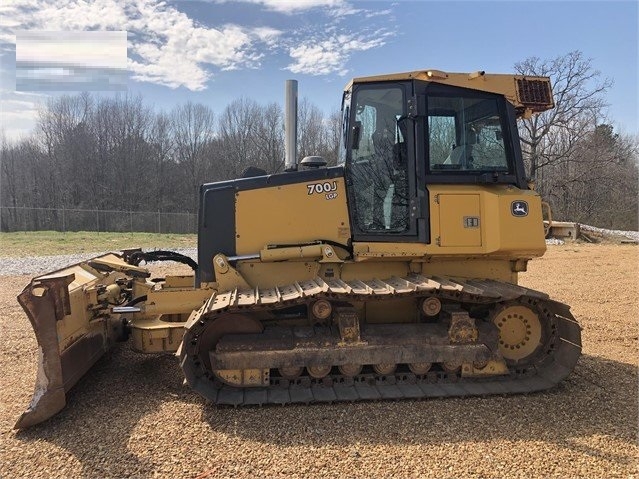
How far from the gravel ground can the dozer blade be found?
0.76 ft

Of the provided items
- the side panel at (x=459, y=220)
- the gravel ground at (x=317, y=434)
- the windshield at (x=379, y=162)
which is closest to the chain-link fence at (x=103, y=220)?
the gravel ground at (x=317, y=434)

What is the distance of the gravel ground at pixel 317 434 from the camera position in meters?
3.45

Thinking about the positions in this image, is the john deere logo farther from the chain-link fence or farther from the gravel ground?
the chain-link fence

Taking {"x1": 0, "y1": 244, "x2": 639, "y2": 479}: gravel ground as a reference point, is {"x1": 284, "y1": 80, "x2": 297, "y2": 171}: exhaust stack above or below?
above

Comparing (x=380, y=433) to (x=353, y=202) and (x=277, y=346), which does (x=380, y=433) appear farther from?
(x=353, y=202)

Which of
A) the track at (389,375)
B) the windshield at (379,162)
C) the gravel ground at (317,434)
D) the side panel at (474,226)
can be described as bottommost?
the gravel ground at (317,434)

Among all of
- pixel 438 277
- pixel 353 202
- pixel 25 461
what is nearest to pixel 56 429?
pixel 25 461

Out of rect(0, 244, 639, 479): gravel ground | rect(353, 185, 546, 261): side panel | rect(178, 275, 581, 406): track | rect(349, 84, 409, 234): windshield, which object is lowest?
rect(0, 244, 639, 479): gravel ground

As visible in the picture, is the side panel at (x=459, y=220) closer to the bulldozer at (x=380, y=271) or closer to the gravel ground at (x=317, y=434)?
the bulldozer at (x=380, y=271)

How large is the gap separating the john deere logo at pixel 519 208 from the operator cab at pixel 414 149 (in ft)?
1.12

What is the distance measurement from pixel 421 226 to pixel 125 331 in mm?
3762

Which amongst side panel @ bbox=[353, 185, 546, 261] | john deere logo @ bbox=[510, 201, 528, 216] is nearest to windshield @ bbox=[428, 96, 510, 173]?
side panel @ bbox=[353, 185, 546, 261]

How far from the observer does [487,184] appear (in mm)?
5254

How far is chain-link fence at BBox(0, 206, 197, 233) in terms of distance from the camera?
3769 centimetres
